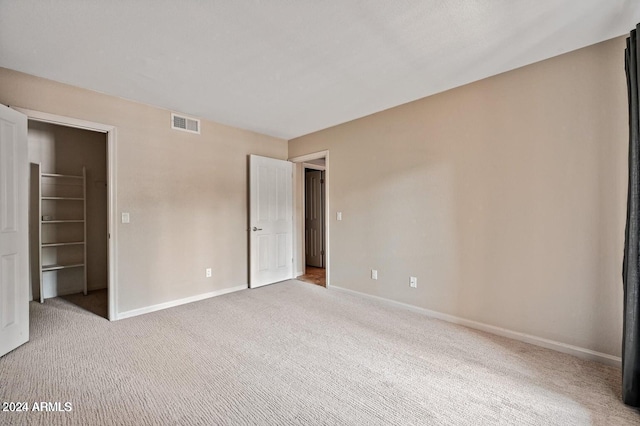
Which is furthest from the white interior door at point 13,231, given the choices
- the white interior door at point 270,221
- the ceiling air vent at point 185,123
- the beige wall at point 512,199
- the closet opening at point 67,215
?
the beige wall at point 512,199

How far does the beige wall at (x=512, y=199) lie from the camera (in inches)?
86.4

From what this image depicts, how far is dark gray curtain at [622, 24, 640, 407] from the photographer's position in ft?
5.58

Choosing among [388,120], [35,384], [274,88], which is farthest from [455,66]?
[35,384]

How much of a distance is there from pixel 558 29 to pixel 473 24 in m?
0.65

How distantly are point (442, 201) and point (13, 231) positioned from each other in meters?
4.04

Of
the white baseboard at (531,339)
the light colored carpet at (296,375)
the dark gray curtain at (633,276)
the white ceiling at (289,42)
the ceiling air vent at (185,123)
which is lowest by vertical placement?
the light colored carpet at (296,375)

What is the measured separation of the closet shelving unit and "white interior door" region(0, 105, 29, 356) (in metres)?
1.62

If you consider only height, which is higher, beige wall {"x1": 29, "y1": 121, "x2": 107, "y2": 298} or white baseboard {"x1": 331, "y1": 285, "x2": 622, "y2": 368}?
beige wall {"x1": 29, "y1": 121, "x2": 107, "y2": 298}

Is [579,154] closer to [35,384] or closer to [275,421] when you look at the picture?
[275,421]

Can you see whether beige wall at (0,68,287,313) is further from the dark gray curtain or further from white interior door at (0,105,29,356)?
the dark gray curtain

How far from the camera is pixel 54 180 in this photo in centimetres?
407

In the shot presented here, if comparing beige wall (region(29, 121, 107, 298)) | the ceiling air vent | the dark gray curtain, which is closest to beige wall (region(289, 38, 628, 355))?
the dark gray curtain

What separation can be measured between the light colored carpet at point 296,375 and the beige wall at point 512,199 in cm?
38

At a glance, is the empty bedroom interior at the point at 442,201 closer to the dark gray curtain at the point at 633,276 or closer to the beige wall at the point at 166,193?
the beige wall at the point at 166,193
